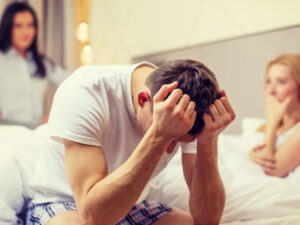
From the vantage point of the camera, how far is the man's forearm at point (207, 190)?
908mm

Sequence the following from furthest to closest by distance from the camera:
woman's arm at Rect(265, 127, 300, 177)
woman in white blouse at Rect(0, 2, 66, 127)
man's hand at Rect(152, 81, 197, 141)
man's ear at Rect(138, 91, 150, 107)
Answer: woman in white blouse at Rect(0, 2, 66, 127)
woman's arm at Rect(265, 127, 300, 177)
man's ear at Rect(138, 91, 150, 107)
man's hand at Rect(152, 81, 197, 141)

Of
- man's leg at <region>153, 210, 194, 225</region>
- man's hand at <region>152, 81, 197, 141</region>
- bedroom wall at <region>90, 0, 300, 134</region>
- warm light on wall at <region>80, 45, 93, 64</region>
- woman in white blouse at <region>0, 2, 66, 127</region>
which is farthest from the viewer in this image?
warm light on wall at <region>80, 45, 93, 64</region>

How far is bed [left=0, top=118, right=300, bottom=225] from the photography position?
0.95 m

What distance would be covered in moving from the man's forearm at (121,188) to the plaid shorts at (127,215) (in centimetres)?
19

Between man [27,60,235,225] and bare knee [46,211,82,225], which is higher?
man [27,60,235,225]

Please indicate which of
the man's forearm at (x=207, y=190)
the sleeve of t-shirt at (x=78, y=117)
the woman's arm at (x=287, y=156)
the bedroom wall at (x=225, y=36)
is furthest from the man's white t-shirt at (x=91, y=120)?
the bedroom wall at (x=225, y=36)

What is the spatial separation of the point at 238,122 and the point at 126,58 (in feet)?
3.83

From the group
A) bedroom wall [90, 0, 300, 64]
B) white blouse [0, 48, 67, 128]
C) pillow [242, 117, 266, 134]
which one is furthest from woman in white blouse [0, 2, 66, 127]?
pillow [242, 117, 266, 134]

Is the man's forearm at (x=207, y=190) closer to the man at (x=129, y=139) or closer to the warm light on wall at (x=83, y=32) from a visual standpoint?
the man at (x=129, y=139)

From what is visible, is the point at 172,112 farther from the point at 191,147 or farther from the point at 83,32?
the point at 83,32

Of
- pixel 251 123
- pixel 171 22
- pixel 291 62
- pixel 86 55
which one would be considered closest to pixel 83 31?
pixel 86 55

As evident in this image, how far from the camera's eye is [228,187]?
44.4 inches

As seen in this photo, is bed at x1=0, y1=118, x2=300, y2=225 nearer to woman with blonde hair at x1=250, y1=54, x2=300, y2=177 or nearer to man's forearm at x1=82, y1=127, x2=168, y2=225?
woman with blonde hair at x1=250, y1=54, x2=300, y2=177

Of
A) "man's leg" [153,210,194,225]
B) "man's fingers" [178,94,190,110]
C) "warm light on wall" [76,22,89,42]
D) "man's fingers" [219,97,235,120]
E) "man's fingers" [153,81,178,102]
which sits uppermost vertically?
"warm light on wall" [76,22,89,42]
